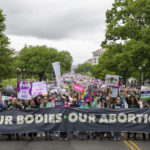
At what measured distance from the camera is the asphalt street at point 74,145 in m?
9.41

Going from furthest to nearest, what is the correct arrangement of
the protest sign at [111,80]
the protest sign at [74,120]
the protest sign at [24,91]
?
1. the protest sign at [111,80]
2. the protest sign at [24,91]
3. the protest sign at [74,120]

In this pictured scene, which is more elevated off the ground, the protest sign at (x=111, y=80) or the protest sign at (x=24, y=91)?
the protest sign at (x=111, y=80)

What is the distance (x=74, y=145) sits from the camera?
32.2 feet

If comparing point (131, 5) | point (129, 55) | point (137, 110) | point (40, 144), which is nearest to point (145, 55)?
point (129, 55)

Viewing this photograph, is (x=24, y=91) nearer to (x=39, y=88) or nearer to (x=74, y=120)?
(x=39, y=88)

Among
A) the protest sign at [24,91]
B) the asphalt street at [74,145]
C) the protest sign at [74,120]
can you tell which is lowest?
the asphalt street at [74,145]

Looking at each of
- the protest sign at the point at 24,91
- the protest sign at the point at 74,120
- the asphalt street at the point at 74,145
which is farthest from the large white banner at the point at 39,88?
the asphalt street at the point at 74,145

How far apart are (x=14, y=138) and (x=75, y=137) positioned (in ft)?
7.81

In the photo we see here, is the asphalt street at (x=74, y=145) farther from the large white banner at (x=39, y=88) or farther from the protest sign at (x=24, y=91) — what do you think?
the large white banner at (x=39, y=88)

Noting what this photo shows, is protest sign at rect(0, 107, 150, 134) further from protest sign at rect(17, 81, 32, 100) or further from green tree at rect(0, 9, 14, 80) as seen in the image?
green tree at rect(0, 9, 14, 80)

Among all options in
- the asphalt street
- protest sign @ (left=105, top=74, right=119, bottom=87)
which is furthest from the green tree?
the asphalt street

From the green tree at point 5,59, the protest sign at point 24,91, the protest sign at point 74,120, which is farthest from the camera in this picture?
the green tree at point 5,59

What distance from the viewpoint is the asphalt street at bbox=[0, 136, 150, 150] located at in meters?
9.41

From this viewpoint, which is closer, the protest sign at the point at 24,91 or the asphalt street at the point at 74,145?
the asphalt street at the point at 74,145
